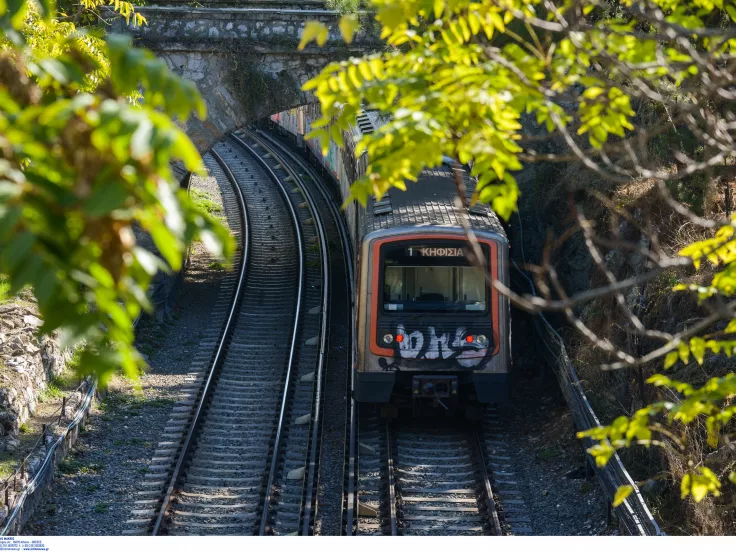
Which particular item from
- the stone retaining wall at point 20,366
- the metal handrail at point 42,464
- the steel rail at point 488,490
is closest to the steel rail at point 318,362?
the steel rail at point 488,490

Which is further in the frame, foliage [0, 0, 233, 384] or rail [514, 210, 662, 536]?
rail [514, 210, 662, 536]

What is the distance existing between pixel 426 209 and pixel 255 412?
3.81m

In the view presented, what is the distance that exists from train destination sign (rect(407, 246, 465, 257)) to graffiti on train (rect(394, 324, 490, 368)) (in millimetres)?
920

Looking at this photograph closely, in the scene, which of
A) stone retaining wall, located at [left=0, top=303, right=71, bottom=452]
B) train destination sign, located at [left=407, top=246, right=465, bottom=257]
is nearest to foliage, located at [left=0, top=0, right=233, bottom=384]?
stone retaining wall, located at [left=0, top=303, right=71, bottom=452]

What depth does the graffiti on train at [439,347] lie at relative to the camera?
493 inches

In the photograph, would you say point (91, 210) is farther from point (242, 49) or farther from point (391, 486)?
point (242, 49)

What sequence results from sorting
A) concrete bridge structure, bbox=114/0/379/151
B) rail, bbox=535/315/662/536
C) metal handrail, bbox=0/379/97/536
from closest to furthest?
1. rail, bbox=535/315/662/536
2. metal handrail, bbox=0/379/97/536
3. concrete bridge structure, bbox=114/0/379/151

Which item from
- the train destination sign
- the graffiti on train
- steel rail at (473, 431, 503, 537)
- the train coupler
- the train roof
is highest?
the train roof

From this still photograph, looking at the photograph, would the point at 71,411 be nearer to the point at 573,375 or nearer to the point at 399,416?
the point at 399,416

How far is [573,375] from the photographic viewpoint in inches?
509

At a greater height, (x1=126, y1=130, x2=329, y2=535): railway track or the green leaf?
(x1=126, y1=130, x2=329, y2=535): railway track

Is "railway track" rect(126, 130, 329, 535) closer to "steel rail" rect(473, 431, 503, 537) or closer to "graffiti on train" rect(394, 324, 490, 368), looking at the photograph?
"graffiti on train" rect(394, 324, 490, 368)

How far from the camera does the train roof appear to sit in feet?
41.1

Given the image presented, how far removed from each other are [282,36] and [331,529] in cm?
1139
